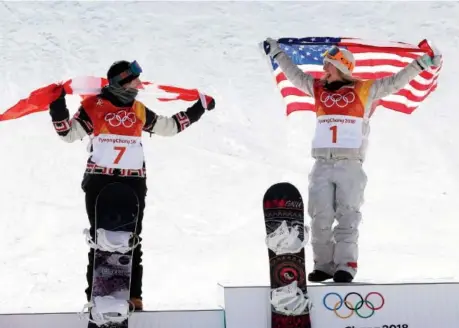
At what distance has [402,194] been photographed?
10.2 meters

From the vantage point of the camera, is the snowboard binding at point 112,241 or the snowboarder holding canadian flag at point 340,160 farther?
the snowboarder holding canadian flag at point 340,160

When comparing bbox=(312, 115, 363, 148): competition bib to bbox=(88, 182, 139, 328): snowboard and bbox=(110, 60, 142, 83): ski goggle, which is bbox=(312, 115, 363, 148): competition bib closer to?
bbox=(110, 60, 142, 83): ski goggle

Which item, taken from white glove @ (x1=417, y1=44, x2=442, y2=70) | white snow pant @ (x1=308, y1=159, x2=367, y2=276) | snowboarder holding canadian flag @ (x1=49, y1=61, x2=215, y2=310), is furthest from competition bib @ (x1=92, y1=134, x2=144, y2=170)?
white glove @ (x1=417, y1=44, x2=442, y2=70)

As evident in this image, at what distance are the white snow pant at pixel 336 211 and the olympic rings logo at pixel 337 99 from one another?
39cm

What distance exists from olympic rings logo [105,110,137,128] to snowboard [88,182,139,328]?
0.51 m

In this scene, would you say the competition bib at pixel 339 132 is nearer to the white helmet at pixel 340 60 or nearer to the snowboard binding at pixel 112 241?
the white helmet at pixel 340 60

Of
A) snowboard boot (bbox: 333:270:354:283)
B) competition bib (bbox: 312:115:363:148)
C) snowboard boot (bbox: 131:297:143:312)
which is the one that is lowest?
snowboard boot (bbox: 131:297:143:312)

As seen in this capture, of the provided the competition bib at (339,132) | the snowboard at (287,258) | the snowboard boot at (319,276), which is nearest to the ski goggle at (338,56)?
the competition bib at (339,132)

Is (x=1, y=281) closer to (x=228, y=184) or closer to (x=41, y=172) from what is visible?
(x=41, y=172)

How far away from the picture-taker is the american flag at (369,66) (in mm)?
6125

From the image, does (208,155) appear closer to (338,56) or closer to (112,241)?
(338,56)

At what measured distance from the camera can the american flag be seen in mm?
6125

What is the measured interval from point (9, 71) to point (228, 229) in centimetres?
672

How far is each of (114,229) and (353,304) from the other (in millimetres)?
1565
